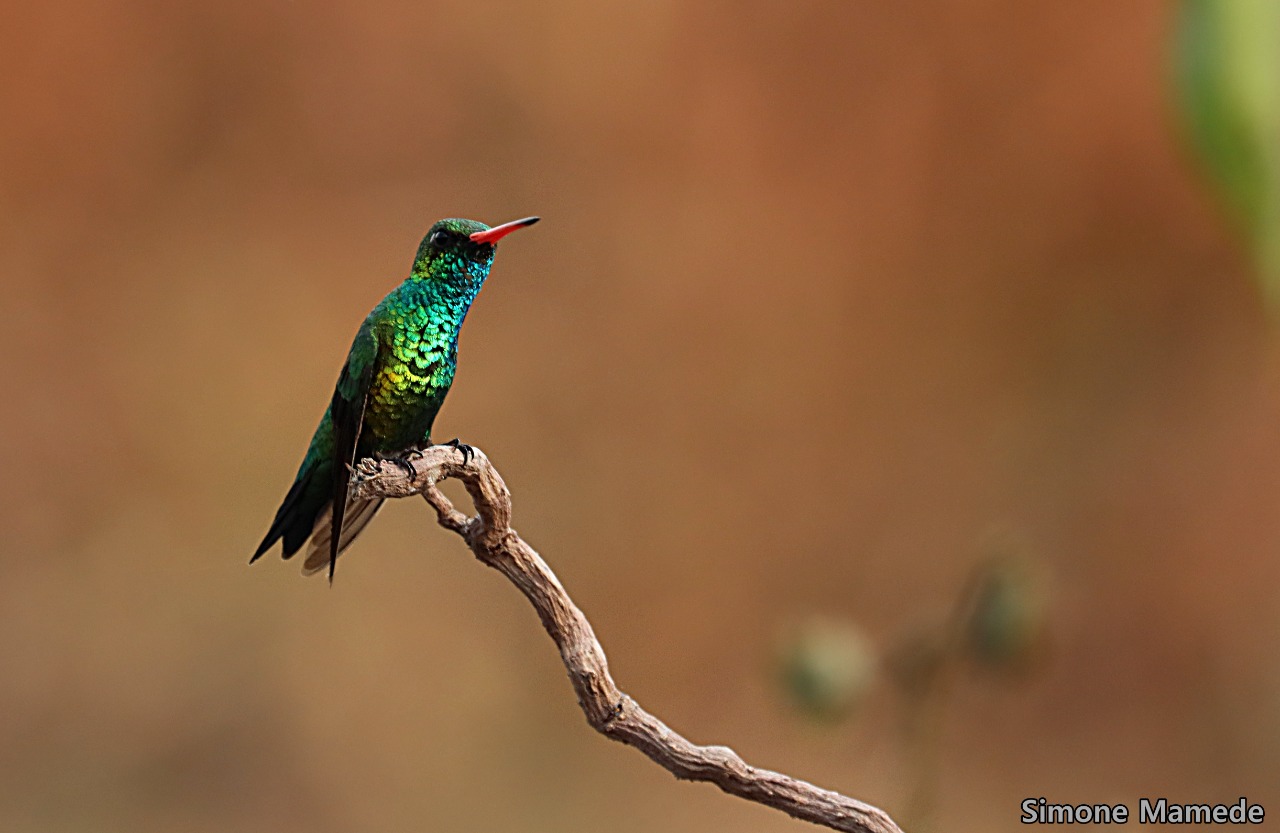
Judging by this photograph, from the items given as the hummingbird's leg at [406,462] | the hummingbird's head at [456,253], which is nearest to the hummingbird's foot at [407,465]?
the hummingbird's leg at [406,462]

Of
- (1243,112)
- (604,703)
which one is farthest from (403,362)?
(1243,112)

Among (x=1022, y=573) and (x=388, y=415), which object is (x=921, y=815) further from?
(x=388, y=415)

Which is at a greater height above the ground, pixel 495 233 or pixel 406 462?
pixel 495 233

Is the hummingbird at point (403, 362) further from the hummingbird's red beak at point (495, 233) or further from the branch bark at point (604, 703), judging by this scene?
the branch bark at point (604, 703)

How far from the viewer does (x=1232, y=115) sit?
0.62 feet

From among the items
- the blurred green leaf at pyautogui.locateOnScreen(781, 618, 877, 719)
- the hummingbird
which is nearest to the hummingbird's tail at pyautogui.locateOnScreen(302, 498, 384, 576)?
the hummingbird

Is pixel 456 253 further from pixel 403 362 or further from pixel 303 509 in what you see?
pixel 303 509

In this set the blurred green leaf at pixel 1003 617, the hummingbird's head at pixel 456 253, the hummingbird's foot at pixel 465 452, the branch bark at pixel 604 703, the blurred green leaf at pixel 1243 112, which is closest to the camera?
the blurred green leaf at pixel 1243 112

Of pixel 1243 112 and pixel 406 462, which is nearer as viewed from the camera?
pixel 1243 112

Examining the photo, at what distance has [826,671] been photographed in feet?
2.77

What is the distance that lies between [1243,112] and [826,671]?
2.28ft

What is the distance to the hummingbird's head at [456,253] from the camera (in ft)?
1.90

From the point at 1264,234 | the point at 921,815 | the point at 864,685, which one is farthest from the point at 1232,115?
the point at 864,685

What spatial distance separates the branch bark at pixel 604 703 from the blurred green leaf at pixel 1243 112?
236 mm
